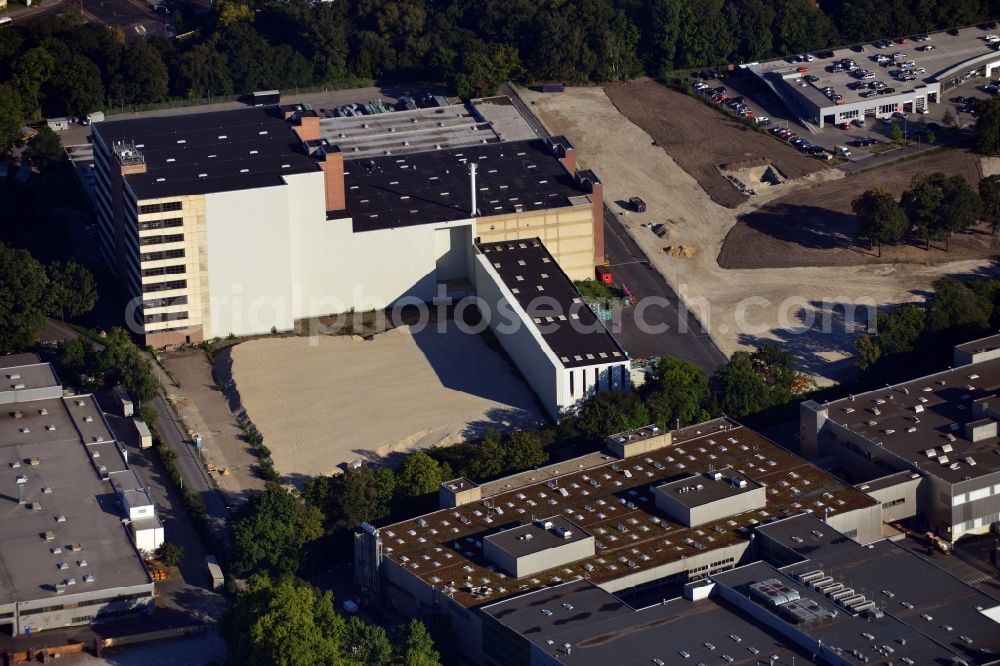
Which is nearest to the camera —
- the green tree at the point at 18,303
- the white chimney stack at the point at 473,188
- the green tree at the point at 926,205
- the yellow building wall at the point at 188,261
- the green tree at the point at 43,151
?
the green tree at the point at 18,303

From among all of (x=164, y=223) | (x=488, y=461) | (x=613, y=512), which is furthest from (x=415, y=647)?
(x=164, y=223)

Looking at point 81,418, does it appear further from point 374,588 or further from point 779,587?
point 779,587

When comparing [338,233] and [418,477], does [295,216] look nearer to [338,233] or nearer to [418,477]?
[338,233]

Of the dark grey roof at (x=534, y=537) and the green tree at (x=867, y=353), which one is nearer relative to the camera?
the dark grey roof at (x=534, y=537)

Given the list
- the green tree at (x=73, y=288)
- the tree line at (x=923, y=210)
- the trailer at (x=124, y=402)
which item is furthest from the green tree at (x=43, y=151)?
the tree line at (x=923, y=210)

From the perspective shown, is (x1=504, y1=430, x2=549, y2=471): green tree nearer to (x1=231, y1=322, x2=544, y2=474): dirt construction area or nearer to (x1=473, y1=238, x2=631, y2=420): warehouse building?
(x1=231, y1=322, x2=544, y2=474): dirt construction area

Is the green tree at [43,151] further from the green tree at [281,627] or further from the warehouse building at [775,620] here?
the warehouse building at [775,620]

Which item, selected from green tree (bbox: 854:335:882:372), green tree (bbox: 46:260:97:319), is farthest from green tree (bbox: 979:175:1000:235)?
green tree (bbox: 46:260:97:319)
